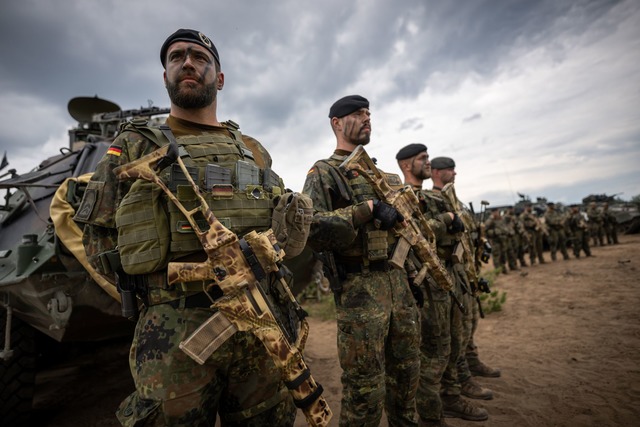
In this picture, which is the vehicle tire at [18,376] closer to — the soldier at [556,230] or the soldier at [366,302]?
the soldier at [366,302]

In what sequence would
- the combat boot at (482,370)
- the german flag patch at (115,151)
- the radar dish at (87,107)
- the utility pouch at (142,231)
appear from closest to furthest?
the utility pouch at (142,231)
the german flag patch at (115,151)
the combat boot at (482,370)
the radar dish at (87,107)

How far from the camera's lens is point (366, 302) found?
233cm

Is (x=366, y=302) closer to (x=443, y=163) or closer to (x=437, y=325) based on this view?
(x=437, y=325)

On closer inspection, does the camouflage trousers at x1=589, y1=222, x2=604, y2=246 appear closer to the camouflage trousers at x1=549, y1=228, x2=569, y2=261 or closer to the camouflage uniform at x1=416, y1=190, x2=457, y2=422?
the camouflage trousers at x1=549, y1=228, x2=569, y2=261

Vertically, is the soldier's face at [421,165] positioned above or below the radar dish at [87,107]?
below

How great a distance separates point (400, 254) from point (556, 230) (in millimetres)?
13381

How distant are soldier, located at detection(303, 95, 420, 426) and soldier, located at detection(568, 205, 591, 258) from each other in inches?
528

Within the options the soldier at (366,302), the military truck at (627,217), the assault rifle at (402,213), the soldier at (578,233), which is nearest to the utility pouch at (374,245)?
the soldier at (366,302)

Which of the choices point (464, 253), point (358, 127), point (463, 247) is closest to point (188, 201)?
point (358, 127)

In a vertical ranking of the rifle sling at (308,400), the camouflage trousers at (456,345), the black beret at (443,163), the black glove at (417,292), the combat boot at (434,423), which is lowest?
the combat boot at (434,423)

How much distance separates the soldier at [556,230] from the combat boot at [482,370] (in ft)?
35.8

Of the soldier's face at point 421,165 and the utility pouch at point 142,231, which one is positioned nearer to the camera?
the utility pouch at point 142,231

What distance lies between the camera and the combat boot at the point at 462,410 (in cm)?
314

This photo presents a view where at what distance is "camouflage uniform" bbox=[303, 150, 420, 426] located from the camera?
7.36 ft
